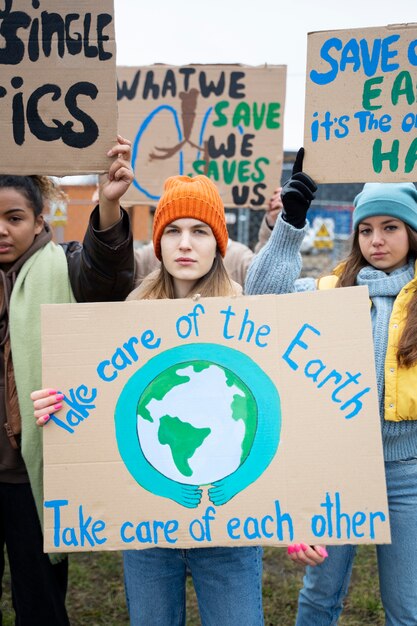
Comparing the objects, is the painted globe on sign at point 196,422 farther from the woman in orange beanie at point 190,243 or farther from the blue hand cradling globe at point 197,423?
the woman in orange beanie at point 190,243

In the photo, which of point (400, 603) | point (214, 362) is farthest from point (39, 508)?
point (400, 603)

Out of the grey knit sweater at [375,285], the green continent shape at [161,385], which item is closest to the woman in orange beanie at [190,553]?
the grey knit sweater at [375,285]

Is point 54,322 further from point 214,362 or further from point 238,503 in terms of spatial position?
point 238,503

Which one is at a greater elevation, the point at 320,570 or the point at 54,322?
the point at 54,322

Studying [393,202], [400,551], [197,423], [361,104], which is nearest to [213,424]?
[197,423]

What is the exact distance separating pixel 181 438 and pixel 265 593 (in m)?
1.85

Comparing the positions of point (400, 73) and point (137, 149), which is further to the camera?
point (137, 149)

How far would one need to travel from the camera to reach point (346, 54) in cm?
189

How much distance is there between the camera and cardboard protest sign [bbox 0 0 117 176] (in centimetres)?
184

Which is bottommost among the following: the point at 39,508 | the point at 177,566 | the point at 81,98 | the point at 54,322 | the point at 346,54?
the point at 177,566

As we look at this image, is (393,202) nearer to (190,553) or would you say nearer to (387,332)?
(387,332)

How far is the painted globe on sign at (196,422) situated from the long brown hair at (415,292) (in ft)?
1.66

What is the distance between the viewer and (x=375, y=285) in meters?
2.01

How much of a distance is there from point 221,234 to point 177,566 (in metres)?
0.97
